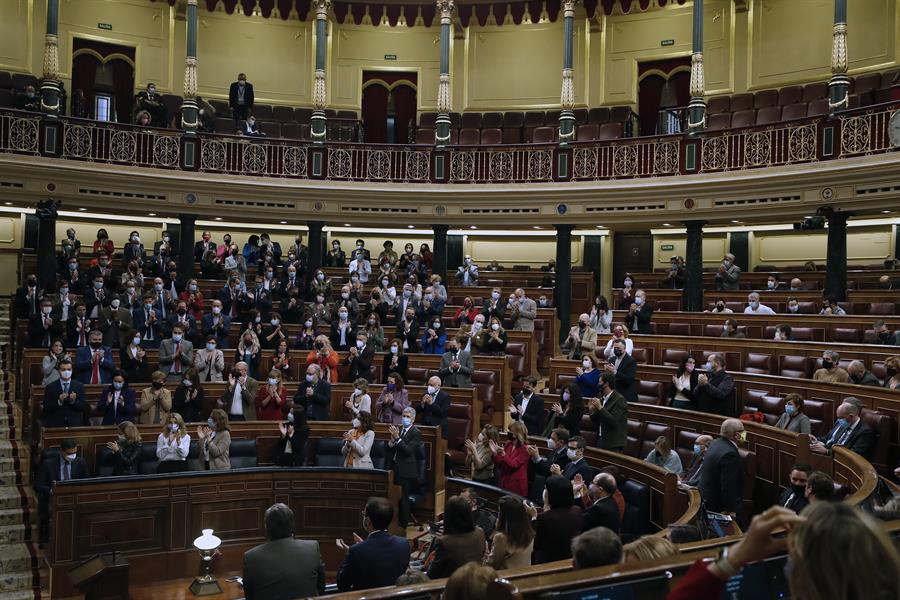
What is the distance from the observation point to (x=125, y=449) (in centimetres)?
800

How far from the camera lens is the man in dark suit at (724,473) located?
20.5 feet

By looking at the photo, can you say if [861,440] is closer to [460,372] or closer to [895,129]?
[460,372]

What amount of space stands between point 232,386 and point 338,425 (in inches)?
52.8

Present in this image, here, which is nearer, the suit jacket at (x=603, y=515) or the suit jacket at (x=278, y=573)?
the suit jacket at (x=278, y=573)

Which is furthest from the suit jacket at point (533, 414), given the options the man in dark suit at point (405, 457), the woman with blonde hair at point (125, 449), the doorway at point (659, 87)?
the doorway at point (659, 87)

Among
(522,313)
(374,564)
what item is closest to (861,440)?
(374,564)

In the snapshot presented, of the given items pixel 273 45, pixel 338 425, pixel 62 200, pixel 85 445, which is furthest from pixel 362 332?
pixel 273 45

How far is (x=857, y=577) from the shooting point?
5.08 feet

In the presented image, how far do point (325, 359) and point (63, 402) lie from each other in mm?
3010

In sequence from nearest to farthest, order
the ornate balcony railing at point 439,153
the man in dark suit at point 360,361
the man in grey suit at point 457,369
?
the man in grey suit at point 457,369
the man in dark suit at point 360,361
the ornate balcony railing at point 439,153

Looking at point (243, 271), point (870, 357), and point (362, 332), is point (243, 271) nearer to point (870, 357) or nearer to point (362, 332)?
point (362, 332)

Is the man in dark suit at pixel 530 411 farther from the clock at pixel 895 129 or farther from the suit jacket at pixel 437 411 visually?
the clock at pixel 895 129

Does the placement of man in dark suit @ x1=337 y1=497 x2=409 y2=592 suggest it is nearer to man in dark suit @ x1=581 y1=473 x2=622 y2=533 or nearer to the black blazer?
man in dark suit @ x1=581 y1=473 x2=622 y2=533

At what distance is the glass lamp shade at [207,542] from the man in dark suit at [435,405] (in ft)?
9.03
